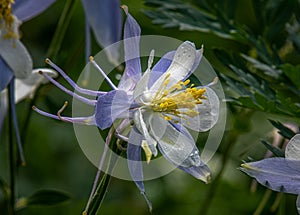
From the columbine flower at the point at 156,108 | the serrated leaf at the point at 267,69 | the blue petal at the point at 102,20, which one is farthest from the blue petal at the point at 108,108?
the blue petal at the point at 102,20

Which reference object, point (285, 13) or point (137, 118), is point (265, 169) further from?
point (285, 13)

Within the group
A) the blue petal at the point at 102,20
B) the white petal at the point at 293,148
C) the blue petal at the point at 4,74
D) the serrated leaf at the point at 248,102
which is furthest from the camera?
the blue petal at the point at 102,20

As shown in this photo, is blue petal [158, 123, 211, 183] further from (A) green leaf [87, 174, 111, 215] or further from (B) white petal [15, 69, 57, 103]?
(B) white petal [15, 69, 57, 103]

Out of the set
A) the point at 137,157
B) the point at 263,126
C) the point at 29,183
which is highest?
the point at 137,157

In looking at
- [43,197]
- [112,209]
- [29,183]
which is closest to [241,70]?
[43,197]

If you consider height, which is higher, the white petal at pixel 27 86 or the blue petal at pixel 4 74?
the blue petal at pixel 4 74

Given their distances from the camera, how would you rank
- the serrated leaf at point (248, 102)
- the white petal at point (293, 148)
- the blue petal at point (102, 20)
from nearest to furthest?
the white petal at point (293, 148)
the serrated leaf at point (248, 102)
the blue petal at point (102, 20)

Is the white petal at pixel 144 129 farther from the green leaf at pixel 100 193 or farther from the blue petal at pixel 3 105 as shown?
the blue petal at pixel 3 105
